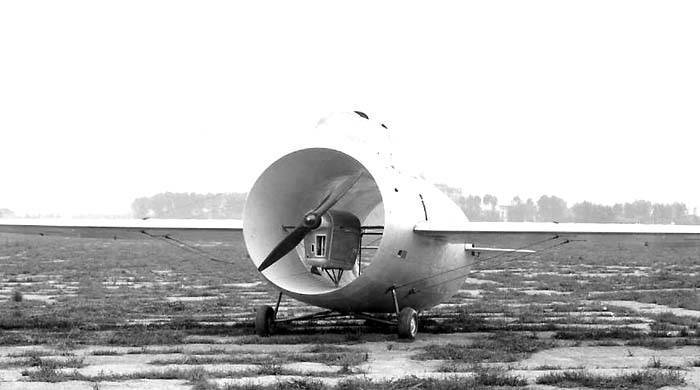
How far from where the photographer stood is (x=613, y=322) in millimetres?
18250

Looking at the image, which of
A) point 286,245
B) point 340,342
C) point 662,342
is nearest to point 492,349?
point 340,342

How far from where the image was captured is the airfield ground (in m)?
10.4

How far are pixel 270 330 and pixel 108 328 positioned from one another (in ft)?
10.2

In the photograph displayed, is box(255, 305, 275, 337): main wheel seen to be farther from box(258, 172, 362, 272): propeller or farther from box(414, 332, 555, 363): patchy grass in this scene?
box(414, 332, 555, 363): patchy grass

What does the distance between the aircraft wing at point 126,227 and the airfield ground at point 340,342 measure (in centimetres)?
174

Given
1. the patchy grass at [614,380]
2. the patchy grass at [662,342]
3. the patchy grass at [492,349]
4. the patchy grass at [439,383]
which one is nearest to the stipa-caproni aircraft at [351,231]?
the patchy grass at [492,349]

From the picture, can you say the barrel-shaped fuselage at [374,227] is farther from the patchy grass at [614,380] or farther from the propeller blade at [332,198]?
the patchy grass at [614,380]

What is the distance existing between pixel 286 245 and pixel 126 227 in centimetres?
385

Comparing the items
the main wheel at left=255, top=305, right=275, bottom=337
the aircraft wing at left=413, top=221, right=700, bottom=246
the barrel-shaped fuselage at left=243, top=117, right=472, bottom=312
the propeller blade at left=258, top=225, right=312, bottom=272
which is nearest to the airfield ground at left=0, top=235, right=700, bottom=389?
the main wheel at left=255, top=305, right=275, bottom=337

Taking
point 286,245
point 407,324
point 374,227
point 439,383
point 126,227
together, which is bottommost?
point 439,383

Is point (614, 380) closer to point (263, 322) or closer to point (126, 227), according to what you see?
point (263, 322)

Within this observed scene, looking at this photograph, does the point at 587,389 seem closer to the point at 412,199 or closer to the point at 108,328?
the point at 412,199

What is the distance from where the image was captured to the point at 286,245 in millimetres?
15141

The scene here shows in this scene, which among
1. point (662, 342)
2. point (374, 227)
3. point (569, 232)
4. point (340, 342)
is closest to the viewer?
point (662, 342)
